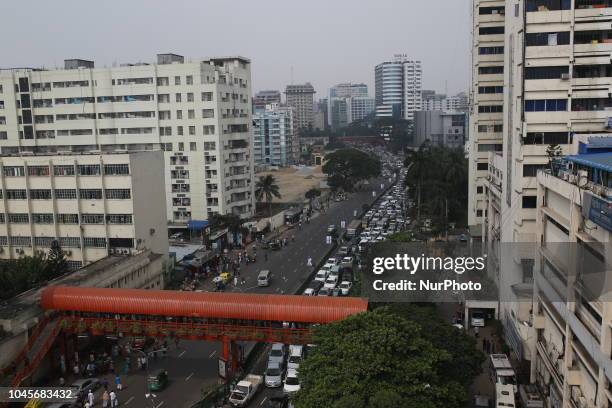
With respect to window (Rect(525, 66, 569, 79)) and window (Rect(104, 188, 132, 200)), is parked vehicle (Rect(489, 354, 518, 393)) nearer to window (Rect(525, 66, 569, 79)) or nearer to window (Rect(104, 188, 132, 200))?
window (Rect(525, 66, 569, 79))

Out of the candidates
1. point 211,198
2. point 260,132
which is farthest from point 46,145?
point 260,132

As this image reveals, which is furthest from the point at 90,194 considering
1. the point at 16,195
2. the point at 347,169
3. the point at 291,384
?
the point at 347,169

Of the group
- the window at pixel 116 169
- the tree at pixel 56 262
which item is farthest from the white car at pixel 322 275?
the tree at pixel 56 262

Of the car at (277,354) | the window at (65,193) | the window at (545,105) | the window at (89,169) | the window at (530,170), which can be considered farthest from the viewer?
the window at (65,193)

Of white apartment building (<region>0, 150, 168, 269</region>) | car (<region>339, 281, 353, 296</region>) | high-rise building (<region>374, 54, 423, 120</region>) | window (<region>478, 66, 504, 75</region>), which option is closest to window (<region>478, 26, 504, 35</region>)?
window (<region>478, 66, 504, 75</region>)

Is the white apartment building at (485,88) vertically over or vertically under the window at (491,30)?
under

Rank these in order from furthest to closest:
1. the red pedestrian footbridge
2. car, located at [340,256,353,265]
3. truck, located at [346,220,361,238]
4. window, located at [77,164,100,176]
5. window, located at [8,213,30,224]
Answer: truck, located at [346,220,361,238]
car, located at [340,256,353,265]
window, located at [8,213,30,224]
window, located at [77,164,100,176]
the red pedestrian footbridge

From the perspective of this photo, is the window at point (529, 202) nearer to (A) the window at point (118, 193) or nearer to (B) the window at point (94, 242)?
(A) the window at point (118, 193)
